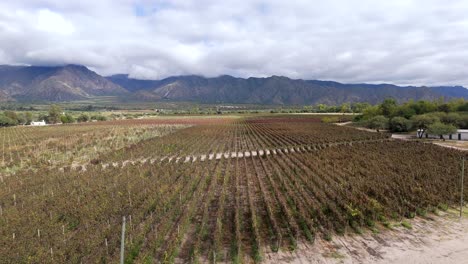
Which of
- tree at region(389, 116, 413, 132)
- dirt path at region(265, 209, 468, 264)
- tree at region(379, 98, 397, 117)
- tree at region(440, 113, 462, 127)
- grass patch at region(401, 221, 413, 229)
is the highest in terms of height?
tree at region(379, 98, 397, 117)

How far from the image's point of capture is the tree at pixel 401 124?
6164cm

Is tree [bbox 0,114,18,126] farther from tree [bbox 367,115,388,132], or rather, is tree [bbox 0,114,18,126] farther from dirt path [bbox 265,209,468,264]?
dirt path [bbox 265,209,468,264]

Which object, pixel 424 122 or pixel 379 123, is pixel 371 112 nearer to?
pixel 379 123

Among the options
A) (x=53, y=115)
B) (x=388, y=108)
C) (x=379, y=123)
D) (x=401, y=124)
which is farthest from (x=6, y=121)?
(x=388, y=108)

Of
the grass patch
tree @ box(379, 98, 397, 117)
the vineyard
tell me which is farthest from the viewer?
tree @ box(379, 98, 397, 117)

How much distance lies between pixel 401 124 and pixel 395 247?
195 feet

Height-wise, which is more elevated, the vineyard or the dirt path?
the vineyard

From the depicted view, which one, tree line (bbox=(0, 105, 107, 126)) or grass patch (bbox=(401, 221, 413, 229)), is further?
tree line (bbox=(0, 105, 107, 126))

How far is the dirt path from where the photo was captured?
36.1 feet

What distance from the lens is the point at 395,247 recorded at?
11930 millimetres

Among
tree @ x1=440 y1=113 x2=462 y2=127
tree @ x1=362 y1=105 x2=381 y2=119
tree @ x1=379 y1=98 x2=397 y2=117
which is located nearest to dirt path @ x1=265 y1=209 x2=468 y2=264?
tree @ x1=440 y1=113 x2=462 y2=127

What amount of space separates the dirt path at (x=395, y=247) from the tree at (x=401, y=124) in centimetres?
5476

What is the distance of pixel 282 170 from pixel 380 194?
29.4ft

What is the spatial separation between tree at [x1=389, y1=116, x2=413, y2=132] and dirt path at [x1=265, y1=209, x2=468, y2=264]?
54763 mm
